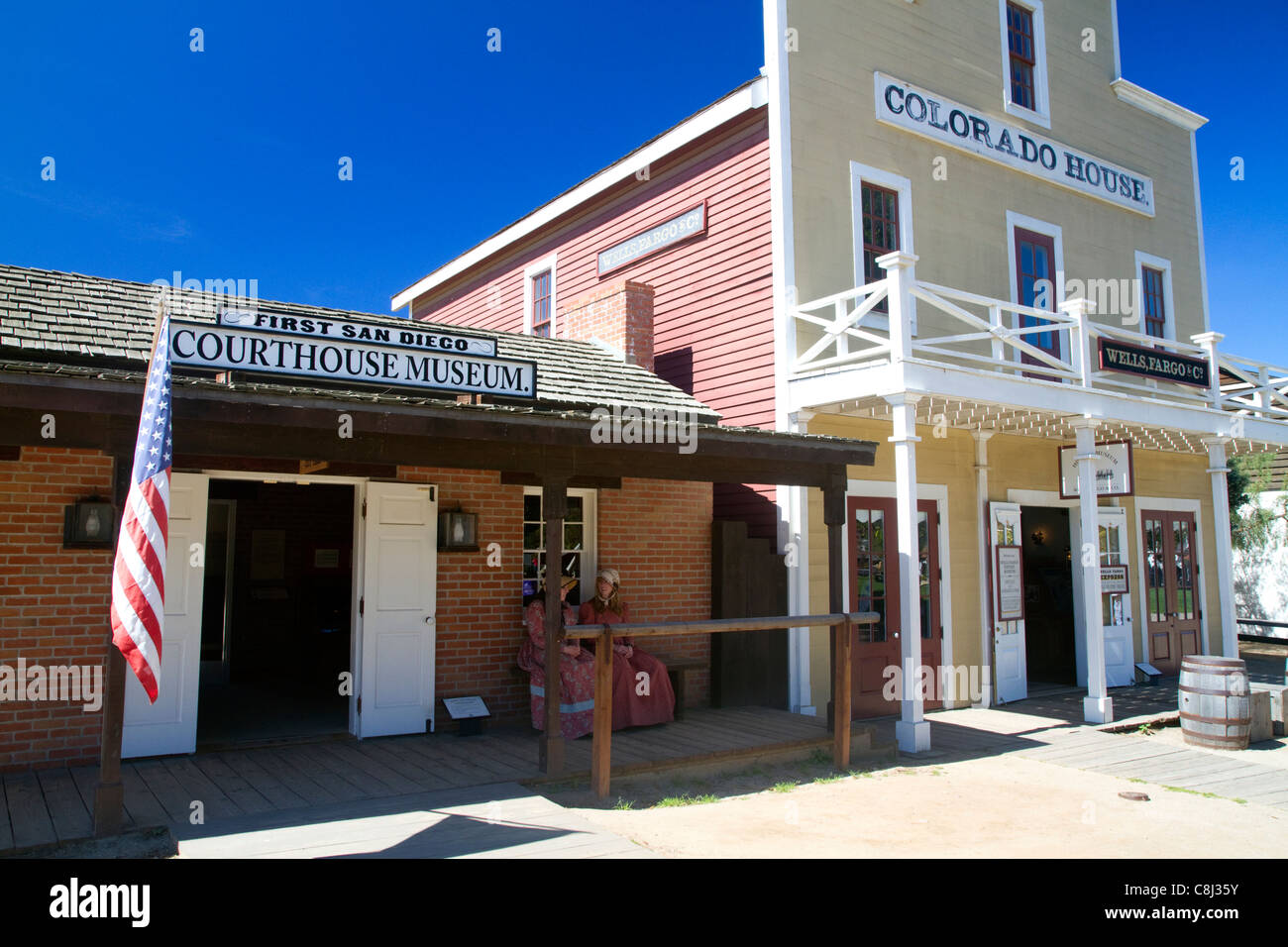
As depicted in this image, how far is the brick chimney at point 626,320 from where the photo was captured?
11172mm

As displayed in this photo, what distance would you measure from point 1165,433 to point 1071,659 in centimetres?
377

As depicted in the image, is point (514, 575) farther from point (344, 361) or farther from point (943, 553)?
point (943, 553)

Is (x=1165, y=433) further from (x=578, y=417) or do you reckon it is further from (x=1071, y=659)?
(x=578, y=417)

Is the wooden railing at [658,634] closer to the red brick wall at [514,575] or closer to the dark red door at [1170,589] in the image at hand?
the red brick wall at [514,575]

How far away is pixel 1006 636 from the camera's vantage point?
1128 centimetres

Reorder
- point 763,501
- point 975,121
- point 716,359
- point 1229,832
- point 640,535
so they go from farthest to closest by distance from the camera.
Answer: point 975,121
point 716,359
point 763,501
point 640,535
point 1229,832

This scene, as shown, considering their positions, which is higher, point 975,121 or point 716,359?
point 975,121

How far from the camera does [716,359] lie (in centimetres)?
1106

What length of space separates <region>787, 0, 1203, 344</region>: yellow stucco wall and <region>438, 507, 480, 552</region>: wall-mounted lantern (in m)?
4.28

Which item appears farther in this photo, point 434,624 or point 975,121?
point 975,121

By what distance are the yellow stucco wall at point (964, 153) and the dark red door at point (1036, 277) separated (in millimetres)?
291

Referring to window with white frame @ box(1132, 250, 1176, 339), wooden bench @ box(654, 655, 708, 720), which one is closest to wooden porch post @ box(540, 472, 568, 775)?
wooden bench @ box(654, 655, 708, 720)

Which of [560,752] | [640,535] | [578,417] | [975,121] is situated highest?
[975,121]
